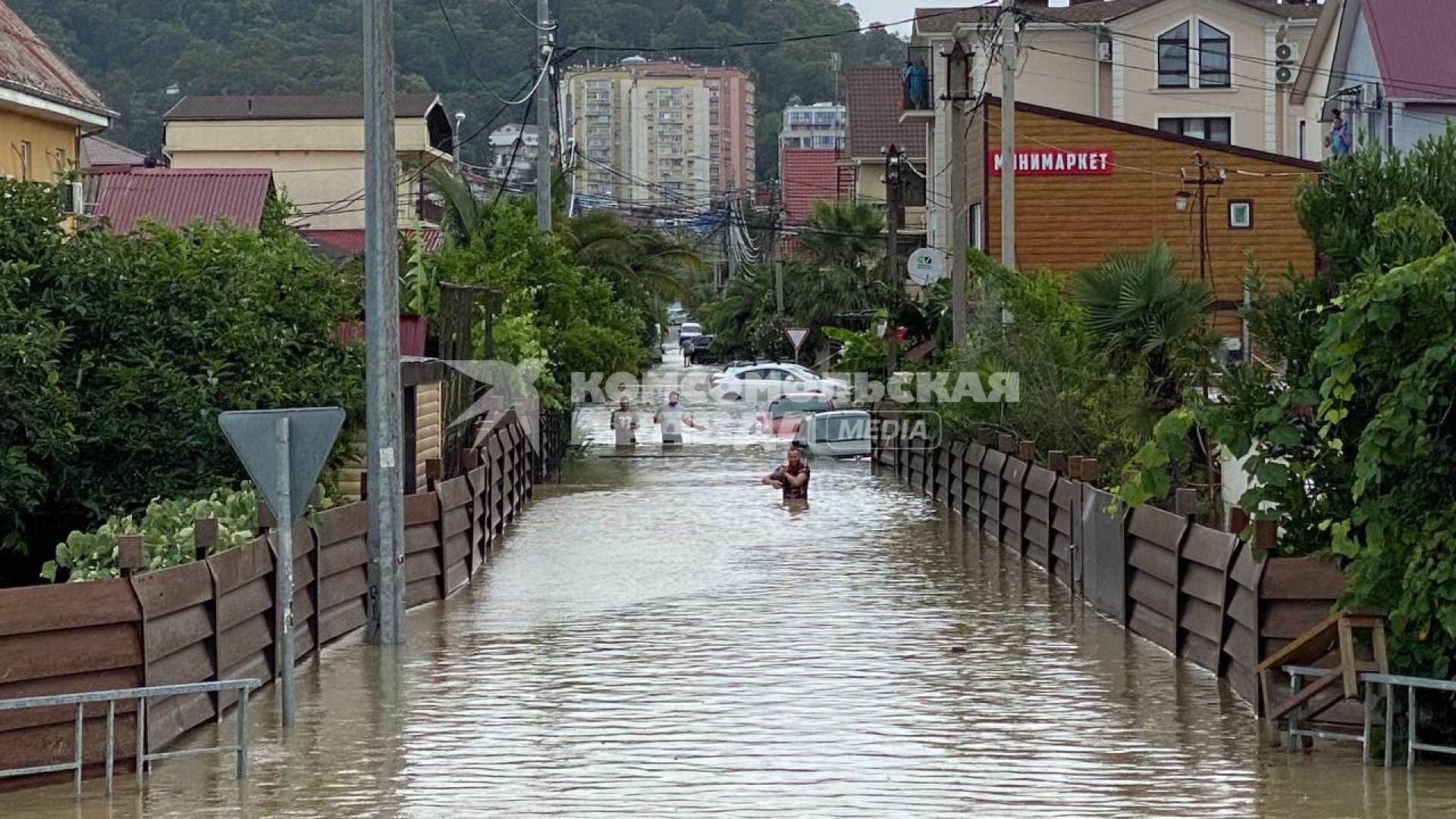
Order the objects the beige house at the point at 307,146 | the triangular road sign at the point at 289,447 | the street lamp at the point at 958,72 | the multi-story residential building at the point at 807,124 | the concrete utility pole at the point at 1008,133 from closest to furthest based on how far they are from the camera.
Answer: the triangular road sign at the point at 289,447 < the concrete utility pole at the point at 1008,133 < the street lamp at the point at 958,72 < the beige house at the point at 307,146 < the multi-story residential building at the point at 807,124

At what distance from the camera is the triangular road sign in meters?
13.4

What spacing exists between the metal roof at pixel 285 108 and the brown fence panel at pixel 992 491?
43884 mm

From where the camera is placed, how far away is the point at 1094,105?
59594 mm

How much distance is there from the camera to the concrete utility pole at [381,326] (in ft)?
61.0

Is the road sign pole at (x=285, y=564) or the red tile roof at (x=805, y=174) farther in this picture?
the red tile roof at (x=805, y=174)

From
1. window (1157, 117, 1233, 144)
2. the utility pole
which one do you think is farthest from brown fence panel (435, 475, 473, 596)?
window (1157, 117, 1233, 144)

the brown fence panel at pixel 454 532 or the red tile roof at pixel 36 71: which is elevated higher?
the red tile roof at pixel 36 71

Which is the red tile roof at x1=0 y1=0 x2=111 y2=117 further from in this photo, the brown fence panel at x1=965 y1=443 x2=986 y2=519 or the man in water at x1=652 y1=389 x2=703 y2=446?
the man in water at x1=652 y1=389 x2=703 y2=446

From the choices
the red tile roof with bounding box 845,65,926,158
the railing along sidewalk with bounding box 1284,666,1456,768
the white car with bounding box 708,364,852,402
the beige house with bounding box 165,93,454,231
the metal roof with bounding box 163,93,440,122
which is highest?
the red tile roof with bounding box 845,65,926,158

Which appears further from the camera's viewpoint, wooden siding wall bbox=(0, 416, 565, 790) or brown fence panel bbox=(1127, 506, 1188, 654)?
brown fence panel bbox=(1127, 506, 1188, 654)

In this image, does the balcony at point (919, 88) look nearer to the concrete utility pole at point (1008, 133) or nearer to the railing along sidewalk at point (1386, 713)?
the concrete utility pole at point (1008, 133)

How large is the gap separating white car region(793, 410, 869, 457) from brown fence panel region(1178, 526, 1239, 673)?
3023 cm

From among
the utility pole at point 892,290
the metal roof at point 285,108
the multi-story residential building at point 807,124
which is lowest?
the utility pole at point 892,290

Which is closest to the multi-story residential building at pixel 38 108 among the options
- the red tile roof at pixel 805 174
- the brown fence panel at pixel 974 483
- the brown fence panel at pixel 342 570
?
the brown fence panel at pixel 342 570
